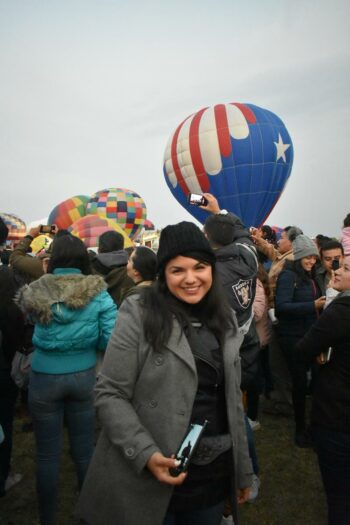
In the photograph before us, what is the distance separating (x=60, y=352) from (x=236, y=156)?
11388mm

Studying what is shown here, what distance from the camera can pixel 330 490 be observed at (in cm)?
208

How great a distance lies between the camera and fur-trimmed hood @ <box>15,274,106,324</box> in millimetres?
2195

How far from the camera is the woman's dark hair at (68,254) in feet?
7.75

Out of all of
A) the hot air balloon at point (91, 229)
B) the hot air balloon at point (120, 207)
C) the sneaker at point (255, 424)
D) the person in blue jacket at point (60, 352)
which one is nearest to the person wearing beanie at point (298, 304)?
the sneaker at point (255, 424)

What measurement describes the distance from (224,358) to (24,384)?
1791mm

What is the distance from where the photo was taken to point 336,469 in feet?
6.63

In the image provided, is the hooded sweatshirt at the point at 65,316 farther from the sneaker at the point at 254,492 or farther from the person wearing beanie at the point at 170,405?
the sneaker at the point at 254,492

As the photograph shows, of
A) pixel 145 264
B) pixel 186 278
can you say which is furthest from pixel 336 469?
pixel 145 264

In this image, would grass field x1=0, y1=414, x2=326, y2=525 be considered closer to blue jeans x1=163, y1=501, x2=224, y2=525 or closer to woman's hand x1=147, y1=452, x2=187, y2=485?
blue jeans x1=163, y1=501, x2=224, y2=525

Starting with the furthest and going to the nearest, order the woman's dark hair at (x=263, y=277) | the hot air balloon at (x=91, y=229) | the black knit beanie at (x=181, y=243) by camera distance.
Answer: the hot air balloon at (x=91, y=229)
the woman's dark hair at (x=263, y=277)
the black knit beanie at (x=181, y=243)

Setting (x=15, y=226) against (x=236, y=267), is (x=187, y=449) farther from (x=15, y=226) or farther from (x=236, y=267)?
(x=15, y=226)

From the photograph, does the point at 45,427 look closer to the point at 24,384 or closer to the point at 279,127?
the point at 24,384

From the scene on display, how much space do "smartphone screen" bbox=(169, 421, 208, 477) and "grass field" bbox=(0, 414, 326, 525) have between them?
174cm

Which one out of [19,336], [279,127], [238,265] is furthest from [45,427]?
[279,127]
